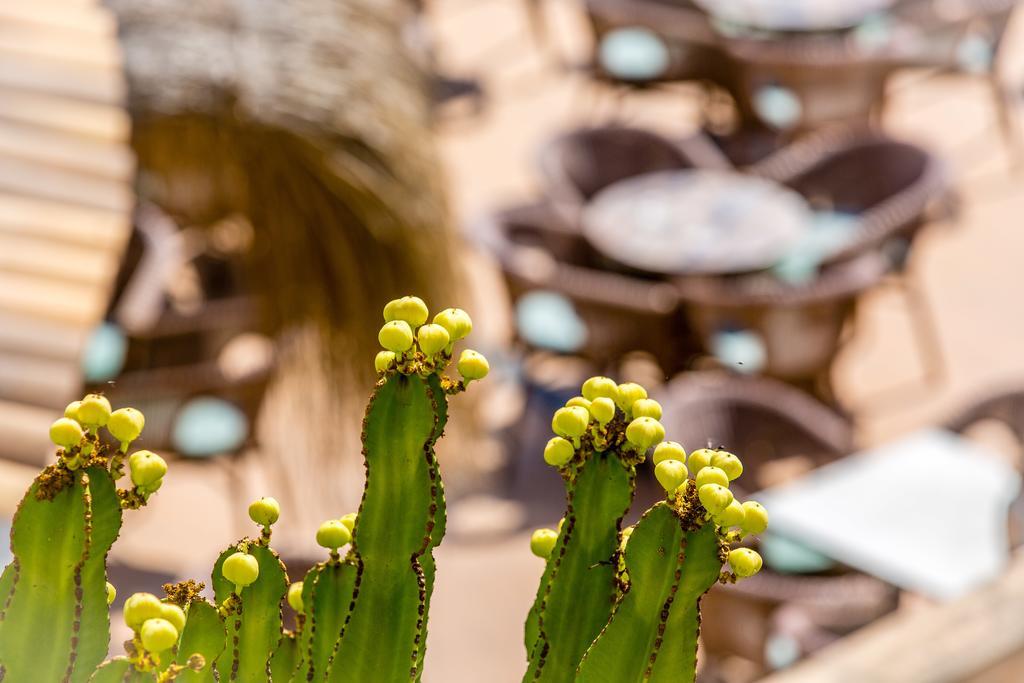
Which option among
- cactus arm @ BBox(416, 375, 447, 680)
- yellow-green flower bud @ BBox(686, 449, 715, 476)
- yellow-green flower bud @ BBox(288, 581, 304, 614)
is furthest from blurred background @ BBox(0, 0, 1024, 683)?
yellow-green flower bud @ BBox(686, 449, 715, 476)

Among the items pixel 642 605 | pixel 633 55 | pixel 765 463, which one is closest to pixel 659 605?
pixel 642 605

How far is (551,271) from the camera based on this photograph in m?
5.85

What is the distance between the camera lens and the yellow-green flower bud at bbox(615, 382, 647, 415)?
0.89 m

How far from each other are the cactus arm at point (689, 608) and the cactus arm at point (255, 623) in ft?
0.85

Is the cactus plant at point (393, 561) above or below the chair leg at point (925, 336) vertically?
below

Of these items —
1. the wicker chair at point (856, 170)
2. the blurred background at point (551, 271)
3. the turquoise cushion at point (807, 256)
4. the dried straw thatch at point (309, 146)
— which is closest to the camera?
the blurred background at point (551, 271)

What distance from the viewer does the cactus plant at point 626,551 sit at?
86 centimetres

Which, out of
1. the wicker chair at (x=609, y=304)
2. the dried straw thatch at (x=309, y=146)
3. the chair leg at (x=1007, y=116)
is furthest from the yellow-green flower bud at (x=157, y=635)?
the chair leg at (x=1007, y=116)

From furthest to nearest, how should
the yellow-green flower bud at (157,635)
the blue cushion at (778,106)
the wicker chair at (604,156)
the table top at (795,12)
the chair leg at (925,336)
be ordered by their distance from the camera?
the table top at (795,12), the blue cushion at (778,106), the wicker chair at (604,156), the chair leg at (925,336), the yellow-green flower bud at (157,635)

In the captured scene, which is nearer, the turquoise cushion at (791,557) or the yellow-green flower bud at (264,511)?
the yellow-green flower bud at (264,511)

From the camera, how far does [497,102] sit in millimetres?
8984

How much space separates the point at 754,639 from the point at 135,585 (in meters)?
1.98

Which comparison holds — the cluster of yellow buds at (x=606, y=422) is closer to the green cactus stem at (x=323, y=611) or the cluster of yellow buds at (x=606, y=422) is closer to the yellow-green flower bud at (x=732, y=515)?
the yellow-green flower bud at (x=732, y=515)

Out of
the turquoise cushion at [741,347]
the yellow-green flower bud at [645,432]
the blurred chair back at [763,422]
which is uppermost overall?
the turquoise cushion at [741,347]
